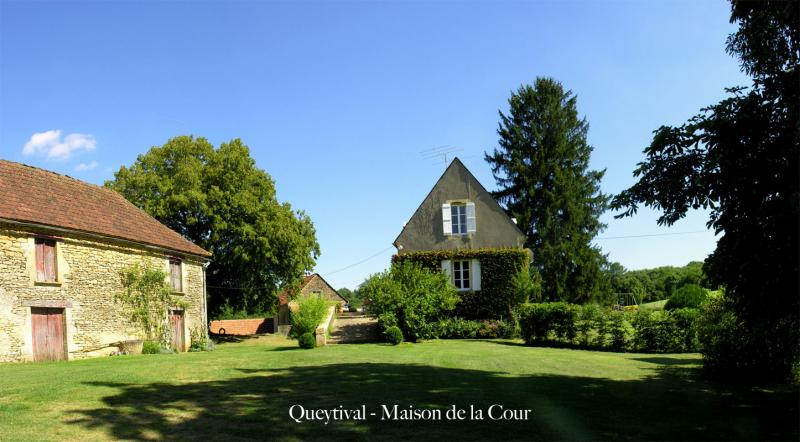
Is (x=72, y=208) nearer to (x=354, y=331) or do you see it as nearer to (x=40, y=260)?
(x=40, y=260)

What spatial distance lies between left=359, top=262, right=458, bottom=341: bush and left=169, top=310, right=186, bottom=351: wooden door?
8201 millimetres

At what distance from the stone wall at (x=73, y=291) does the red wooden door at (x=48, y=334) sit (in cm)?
19

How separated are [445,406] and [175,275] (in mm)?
19504

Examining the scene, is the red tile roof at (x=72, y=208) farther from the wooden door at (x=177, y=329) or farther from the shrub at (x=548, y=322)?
the shrub at (x=548, y=322)

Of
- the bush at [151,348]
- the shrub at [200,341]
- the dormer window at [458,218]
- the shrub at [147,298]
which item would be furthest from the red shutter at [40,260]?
the dormer window at [458,218]

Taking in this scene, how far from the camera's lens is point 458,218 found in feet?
89.3

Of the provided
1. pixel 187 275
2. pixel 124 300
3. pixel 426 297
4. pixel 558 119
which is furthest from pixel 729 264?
pixel 558 119

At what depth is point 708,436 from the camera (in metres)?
6.54

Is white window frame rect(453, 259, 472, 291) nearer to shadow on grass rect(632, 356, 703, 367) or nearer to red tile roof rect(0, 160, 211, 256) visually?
shadow on grass rect(632, 356, 703, 367)

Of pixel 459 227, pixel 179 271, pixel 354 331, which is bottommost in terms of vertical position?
pixel 354 331

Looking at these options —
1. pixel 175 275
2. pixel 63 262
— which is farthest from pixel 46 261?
pixel 175 275

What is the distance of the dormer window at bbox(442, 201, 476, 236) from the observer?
88.4 ft

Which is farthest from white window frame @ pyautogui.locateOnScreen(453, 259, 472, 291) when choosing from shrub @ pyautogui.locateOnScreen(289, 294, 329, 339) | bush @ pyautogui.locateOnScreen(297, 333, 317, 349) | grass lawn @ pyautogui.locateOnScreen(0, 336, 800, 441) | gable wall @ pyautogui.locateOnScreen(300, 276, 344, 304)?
gable wall @ pyautogui.locateOnScreen(300, 276, 344, 304)

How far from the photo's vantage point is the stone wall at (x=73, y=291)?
16.2 m
